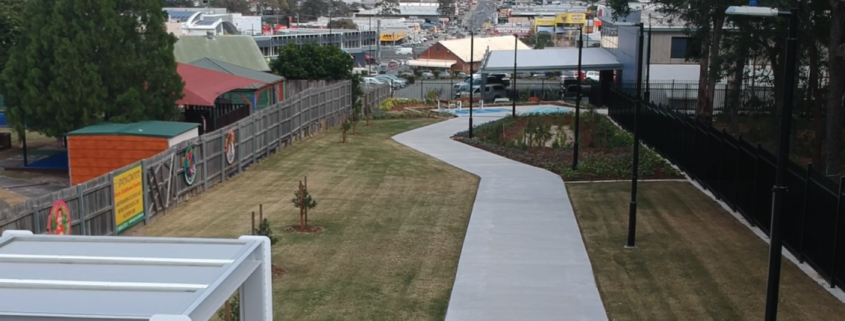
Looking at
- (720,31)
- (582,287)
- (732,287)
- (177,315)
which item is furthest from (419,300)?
(720,31)

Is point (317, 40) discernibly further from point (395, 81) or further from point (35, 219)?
point (35, 219)

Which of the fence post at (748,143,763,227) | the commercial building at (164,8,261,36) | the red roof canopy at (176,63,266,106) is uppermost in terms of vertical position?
the commercial building at (164,8,261,36)

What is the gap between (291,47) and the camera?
158 ft

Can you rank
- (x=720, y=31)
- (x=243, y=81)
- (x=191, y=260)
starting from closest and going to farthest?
(x=191, y=260) < (x=720, y=31) < (x=243, y=81)

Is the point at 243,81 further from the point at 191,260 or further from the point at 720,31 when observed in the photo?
the point at 191,260

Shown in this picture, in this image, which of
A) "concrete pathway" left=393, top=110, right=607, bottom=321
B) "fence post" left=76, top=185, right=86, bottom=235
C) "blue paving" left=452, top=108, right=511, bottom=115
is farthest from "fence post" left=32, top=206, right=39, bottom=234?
"blue paving" left=452, top=108, right=511, bottom=115

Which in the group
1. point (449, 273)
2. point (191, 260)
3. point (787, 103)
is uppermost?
point (787, 103)

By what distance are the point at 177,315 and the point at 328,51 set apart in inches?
1647

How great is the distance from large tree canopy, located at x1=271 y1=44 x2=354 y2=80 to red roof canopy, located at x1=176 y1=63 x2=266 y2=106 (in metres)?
7.65

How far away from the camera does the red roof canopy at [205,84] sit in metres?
32.9

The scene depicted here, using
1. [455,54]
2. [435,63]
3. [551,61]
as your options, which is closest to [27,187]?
[551,61]

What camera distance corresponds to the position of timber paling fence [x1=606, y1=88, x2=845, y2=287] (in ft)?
48.8

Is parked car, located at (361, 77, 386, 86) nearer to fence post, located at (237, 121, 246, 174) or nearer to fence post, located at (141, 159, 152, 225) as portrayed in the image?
A: fence post, located at (237, 121, 246, 174)

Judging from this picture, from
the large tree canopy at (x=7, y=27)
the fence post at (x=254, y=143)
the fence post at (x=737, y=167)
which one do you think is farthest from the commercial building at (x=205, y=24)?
the fence post at (x=737, y=167)
